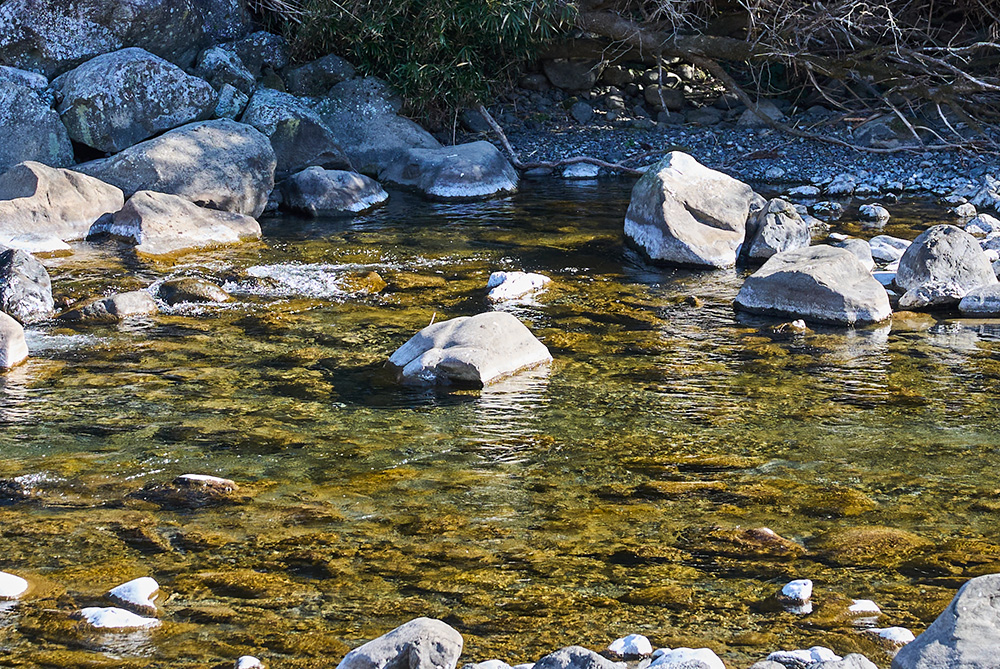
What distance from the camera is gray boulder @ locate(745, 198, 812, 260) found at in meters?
7.96

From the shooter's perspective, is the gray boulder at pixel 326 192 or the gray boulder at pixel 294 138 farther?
the gray boulder at pixel 294 138

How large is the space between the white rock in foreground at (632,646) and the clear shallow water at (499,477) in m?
0.07

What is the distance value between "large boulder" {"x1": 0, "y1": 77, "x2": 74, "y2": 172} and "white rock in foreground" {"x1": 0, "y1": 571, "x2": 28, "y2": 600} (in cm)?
754

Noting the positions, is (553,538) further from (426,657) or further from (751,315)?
(751,315)

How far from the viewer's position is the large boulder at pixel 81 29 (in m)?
10.8

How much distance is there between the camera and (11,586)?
10.3 feet

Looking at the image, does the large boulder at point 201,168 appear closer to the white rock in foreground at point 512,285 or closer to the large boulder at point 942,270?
the white rock in foreground at point 512,285

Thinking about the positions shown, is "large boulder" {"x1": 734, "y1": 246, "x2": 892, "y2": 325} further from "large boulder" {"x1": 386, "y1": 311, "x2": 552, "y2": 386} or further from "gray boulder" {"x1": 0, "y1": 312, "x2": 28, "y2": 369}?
"gray boulder" {"x1": 0, "y1": 312, "x2": 28, "y2": 369}

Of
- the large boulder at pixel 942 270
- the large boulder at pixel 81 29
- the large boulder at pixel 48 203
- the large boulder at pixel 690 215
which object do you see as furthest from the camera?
the large boulder at pixel 81 29

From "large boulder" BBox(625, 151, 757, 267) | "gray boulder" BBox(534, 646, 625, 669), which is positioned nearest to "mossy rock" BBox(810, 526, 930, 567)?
"gray boulder" BBox(534, 646, 625, 669)

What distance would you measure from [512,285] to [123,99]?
5.33 m

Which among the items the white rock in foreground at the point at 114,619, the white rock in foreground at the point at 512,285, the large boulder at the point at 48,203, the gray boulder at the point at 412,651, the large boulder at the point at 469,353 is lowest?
the white rock in foreground at the point at 114,619

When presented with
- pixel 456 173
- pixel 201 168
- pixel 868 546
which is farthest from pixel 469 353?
pixel 456 173

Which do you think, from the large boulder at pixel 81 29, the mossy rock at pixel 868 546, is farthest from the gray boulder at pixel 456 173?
the mossy rock at pixel 868 546
